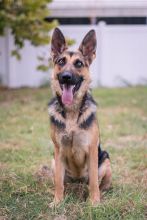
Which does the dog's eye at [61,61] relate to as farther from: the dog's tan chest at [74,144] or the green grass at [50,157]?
the green grass at [50,157]

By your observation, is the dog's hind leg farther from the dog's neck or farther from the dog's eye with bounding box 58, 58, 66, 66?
the dog's eye with bounding box 58, 58, 66, 66

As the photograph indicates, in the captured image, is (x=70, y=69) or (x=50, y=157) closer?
(x=70, y=69)

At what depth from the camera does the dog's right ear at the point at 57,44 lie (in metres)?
5.48

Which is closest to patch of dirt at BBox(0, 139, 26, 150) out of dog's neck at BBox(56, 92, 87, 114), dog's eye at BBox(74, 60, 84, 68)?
dog's neck at BBox(56, 92, 87, 114)

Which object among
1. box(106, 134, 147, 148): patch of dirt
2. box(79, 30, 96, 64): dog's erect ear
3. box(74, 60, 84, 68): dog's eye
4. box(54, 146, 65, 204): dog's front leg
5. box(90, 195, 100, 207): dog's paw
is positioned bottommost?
box(106, 134, 147, 148): patch of dirt

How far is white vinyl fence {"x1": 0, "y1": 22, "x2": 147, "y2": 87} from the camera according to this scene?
1580 centimetres

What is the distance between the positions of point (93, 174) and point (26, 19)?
724cm

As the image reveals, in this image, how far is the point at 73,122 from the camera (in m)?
5.25

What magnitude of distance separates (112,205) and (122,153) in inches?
105

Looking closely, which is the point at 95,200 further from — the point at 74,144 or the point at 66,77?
the point at 66,77

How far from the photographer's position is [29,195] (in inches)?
211

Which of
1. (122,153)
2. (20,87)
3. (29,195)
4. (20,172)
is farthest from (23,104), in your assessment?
(29,195)

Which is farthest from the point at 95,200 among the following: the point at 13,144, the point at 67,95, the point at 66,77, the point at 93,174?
the point at 13,144

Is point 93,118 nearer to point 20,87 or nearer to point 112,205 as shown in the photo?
point 112,205
